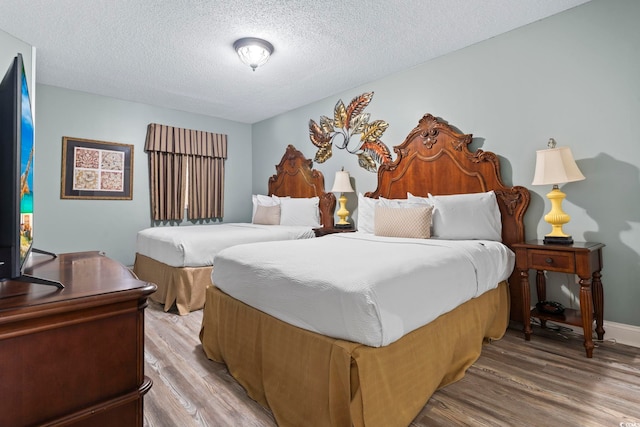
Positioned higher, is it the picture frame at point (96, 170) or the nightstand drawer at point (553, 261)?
the picture frame at point (96, 170)

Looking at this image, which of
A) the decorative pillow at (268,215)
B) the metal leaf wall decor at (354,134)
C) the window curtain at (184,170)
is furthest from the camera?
the window curtain at (184,170)

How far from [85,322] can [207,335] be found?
4.35ft

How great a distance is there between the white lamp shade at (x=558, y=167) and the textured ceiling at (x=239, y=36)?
1.14m

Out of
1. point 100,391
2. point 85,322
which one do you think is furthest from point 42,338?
point 100,391

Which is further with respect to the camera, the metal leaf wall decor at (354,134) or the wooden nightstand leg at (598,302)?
the metal leaf wall decor at (354,134)

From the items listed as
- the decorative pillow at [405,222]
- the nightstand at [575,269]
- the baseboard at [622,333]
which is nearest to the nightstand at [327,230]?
the decorative pillow at [405,222]

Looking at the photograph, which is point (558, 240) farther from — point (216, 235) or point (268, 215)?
point (268, 215)

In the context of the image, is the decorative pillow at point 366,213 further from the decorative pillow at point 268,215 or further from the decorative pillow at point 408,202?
the decorative pillow at point 268,215

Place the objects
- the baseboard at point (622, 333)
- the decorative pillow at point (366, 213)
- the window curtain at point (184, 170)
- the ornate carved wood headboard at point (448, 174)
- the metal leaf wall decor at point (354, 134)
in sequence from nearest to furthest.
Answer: the baseboard at point (622, 333) < the ornate carved wood headboard at point (448, 174) < the decorative pillow at point (366, 213) < the metal leaf wall decor at point (354, 134) < the window curtain at point (184, 170)

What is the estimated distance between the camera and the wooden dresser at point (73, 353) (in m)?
0.80

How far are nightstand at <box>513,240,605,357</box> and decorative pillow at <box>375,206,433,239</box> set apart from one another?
699 millimetres

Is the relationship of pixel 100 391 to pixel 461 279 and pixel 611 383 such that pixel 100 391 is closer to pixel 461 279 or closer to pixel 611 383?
pixel 461 279

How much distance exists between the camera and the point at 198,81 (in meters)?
3.86

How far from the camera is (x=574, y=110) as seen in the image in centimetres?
247
